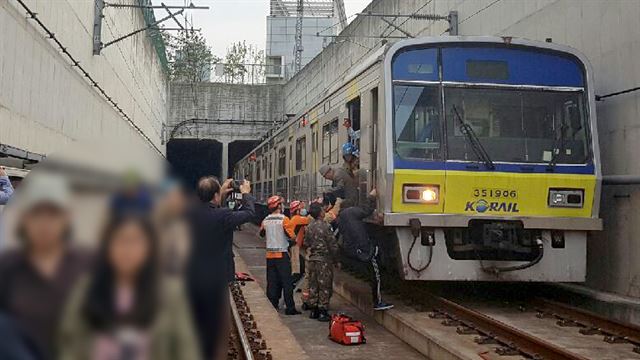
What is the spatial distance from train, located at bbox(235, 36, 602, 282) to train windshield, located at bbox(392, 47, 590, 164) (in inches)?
0.5

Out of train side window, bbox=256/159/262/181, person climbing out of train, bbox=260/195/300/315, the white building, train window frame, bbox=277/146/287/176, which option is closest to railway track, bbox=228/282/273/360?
person climbing out of train, bbox=260/195/300/315

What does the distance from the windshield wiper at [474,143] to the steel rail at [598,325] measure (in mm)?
1825

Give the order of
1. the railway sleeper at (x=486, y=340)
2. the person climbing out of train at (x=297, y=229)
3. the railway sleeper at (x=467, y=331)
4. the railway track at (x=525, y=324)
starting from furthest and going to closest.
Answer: the person climbing out of train at (x=297, y=229) < the railway sleeper at (x=467, y=331) < the railway sleeper at (x=486, y=340) < the railway track at (x=525, y=324)

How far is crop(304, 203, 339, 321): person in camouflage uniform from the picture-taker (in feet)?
26.4

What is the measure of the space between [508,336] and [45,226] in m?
5.64

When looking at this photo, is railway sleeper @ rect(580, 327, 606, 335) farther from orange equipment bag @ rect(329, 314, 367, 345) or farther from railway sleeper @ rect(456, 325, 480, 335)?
orange equipment bag @ rect(329, 314, 367, 345)

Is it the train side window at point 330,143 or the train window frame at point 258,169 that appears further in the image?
the train window frame at point 258,169

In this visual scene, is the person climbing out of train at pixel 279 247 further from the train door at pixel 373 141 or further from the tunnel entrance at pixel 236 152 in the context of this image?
the tunnel entrance at pixel 236 152

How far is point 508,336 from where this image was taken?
6.21m

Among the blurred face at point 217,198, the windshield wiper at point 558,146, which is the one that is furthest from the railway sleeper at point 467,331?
the blurred face at point 217,198

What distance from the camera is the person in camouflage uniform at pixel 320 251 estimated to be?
805 cm

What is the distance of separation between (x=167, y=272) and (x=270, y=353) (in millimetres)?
4550

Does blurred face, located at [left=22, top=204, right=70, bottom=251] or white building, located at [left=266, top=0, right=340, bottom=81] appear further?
white building, located at [left=266, top=0, right=340, bottom=81]

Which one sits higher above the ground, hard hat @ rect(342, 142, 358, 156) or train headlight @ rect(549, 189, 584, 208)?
hard hat @ rect(342, 142, 358, 156)
